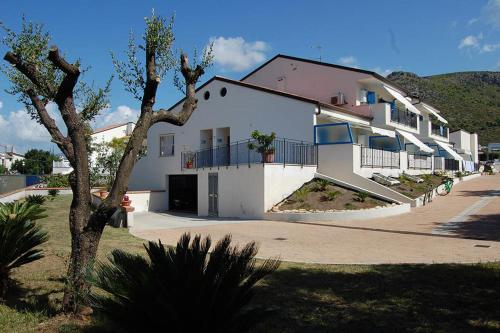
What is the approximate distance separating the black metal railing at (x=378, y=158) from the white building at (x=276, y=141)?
0.17 ft

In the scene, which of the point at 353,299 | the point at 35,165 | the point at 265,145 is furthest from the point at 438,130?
the point at 35,165

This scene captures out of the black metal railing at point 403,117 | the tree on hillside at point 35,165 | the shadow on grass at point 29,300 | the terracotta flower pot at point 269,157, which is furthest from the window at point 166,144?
the tree on hillside at point 35,165

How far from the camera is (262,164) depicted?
61.0 feet

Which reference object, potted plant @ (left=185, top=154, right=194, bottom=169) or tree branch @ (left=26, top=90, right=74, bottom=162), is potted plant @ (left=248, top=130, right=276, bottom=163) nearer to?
potted plant @ (left=185, top=154, right=194, bottom=169)

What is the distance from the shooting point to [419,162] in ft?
109

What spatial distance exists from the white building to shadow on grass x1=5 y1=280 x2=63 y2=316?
40.0 feet

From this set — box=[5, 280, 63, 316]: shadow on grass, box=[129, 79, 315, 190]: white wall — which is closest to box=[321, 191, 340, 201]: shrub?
box=[129, 79, 315, 190]: white wall

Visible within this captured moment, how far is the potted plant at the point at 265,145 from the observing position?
18500 mm

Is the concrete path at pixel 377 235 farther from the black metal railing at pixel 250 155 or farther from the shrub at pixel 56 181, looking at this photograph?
the shrub at pixel 56 181

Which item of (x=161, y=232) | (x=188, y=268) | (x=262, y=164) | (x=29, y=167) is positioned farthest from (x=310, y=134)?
(x=29, y=167)

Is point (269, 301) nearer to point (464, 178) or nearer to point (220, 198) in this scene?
point (220, 198)

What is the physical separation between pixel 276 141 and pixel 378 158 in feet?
23.8

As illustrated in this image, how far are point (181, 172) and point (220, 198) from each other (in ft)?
17.6

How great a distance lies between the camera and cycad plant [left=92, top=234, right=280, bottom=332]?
11.6 ft
